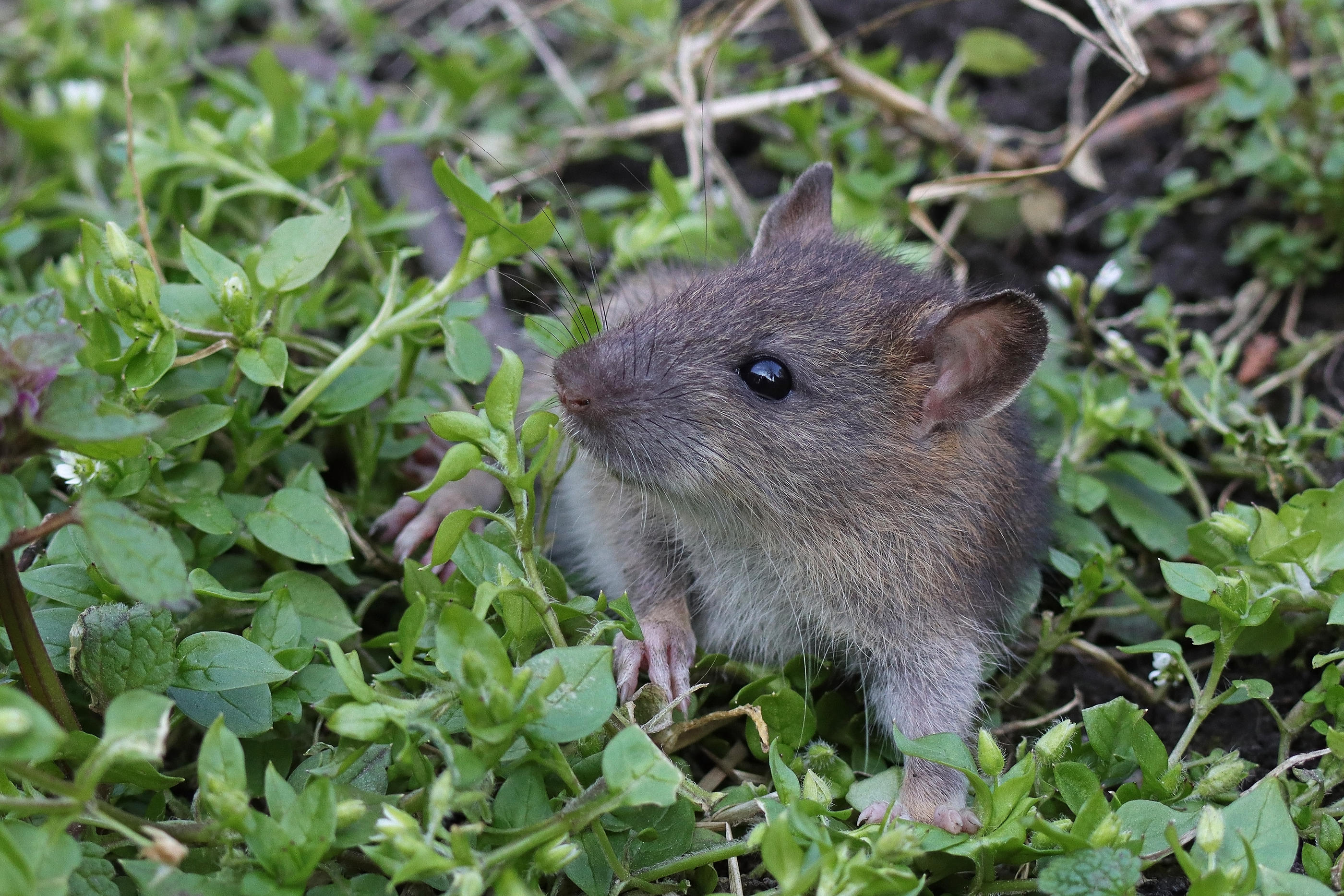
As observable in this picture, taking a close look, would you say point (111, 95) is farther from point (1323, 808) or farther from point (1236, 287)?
point (1323, 808)

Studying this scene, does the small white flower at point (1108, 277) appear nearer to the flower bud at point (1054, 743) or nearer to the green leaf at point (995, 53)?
the green leaf at point (995, 53)

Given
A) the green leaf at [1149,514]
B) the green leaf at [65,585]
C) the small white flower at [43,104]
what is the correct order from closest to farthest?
the green leaf at [65,585] < the green leaf at [1149,514] < the small white flower at [43,104]

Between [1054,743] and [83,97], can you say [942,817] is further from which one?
[83,97]

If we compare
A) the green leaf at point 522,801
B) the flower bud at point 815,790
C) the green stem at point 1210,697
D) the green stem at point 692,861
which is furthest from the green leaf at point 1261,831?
the green leaf at point 522,801

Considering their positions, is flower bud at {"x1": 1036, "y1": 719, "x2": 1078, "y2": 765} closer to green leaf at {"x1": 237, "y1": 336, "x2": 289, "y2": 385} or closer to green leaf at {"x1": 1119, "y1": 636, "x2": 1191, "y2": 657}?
green leaf at {"x1": 1119, "y1": 636, "x2": 1191, "y2": 657}

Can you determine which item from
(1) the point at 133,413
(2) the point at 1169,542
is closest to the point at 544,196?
(1) the point at 133,413
